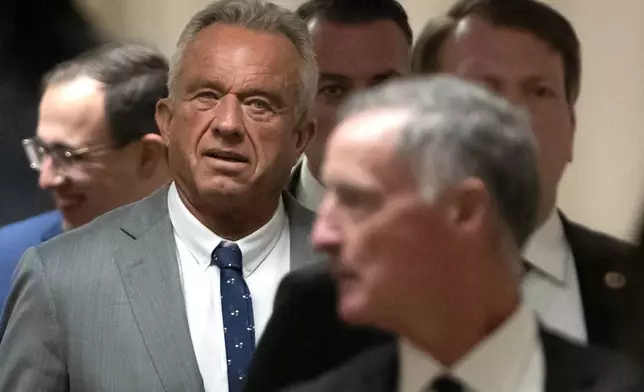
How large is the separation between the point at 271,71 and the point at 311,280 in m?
0.25

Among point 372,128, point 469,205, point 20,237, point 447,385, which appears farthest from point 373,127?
point 20,237

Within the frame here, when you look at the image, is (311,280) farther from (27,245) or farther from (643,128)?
(27,245)

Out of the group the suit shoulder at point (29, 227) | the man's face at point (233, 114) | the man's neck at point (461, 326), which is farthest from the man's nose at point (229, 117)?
the suit shoulder at point (29, 227)

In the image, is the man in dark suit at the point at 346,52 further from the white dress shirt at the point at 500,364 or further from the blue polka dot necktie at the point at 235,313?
the white dress shirt at the point at 500,364

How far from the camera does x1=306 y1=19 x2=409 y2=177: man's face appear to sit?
1.19 m

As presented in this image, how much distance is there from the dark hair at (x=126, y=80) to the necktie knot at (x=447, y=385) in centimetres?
71

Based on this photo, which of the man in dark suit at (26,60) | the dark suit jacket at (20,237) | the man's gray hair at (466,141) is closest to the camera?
the man's gray hair at (466,141)

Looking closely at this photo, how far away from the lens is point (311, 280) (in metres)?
1.04

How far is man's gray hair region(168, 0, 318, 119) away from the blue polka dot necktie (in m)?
0.19

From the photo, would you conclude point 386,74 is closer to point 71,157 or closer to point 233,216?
point 233,216

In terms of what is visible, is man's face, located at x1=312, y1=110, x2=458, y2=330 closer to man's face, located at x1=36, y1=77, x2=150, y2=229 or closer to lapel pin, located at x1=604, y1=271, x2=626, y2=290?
lapel pin, located at x1=604, y1=271, x2=626, y2=290

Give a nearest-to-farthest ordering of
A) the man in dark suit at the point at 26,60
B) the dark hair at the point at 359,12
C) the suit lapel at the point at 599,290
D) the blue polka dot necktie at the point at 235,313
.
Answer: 1. the suit lapel at the point at 599,290
2. the blue polka dot necktie at the point at 235,313
3. the dark hair at the point at 359,12
4. the man in dark suit at the point at 26,60

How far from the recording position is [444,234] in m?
0.82

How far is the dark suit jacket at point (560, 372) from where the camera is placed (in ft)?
2.87
